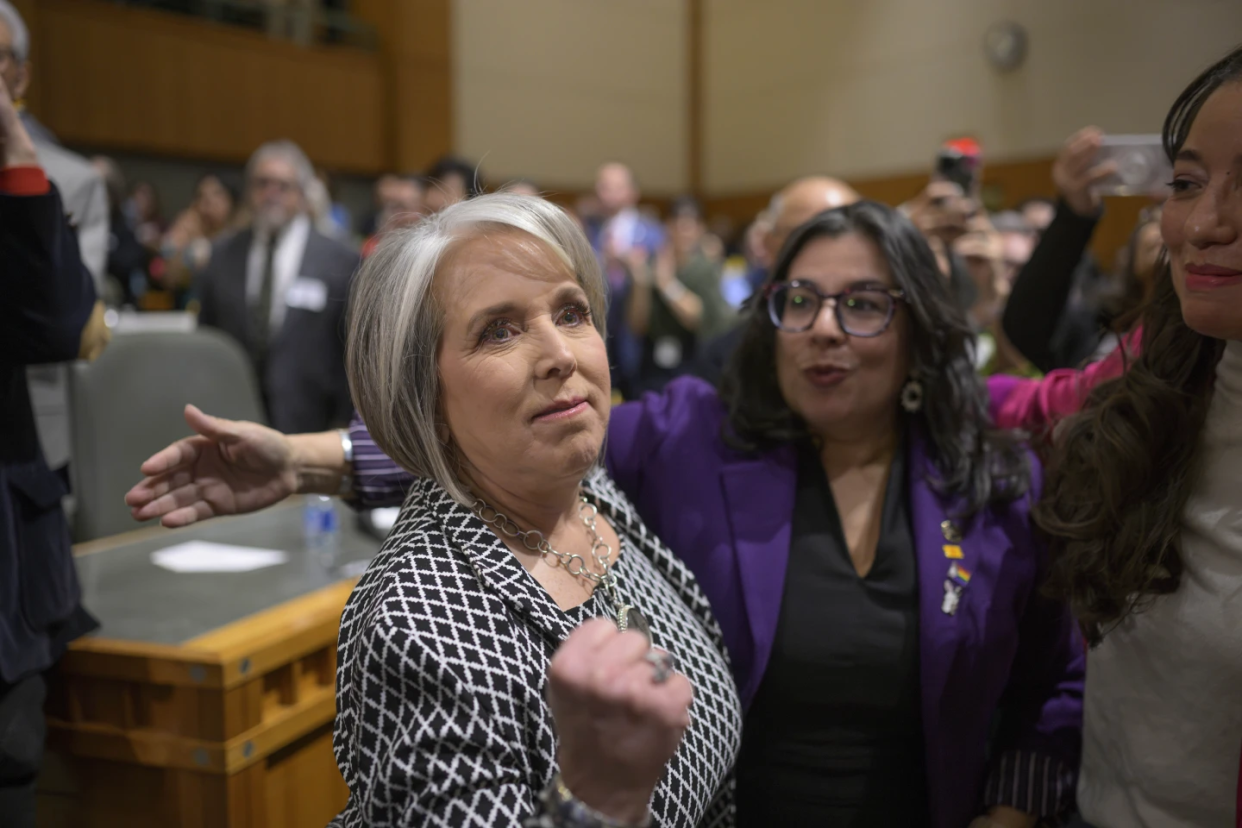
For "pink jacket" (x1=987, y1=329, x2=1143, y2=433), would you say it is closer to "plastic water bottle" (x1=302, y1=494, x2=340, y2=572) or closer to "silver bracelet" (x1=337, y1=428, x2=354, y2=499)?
"silver bracelet" (x1=337, y1=428, x2=354, y2=499)

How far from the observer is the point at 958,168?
2.27m

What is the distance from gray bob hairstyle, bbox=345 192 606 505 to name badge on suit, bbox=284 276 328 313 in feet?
8.60

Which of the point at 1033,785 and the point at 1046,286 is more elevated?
the point at 1046,286

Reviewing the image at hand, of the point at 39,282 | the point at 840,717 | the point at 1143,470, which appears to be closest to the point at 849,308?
the point at 1143,470

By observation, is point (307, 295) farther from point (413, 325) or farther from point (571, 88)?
point (571, 88)

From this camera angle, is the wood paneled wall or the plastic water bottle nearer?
the plastic water bottle

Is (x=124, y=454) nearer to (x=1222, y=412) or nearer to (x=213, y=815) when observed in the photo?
(x=213, y=815)

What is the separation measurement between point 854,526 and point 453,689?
87 cm

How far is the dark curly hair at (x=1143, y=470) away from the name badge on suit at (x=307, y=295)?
2.99 meters

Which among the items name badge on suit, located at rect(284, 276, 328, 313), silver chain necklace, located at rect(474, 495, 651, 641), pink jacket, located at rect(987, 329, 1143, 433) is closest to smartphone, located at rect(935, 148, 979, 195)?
pink jacket, located at rect(987, 329, 1143, 433)

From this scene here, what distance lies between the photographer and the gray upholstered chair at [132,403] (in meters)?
2.38

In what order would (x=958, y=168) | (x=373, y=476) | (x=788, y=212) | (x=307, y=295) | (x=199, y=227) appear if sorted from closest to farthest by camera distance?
1. (x=373, y=476)
2. (x=958, y=168)
3. (x=788, y=212)
4. (x=307, y=295)
5. (x=199, y=227)

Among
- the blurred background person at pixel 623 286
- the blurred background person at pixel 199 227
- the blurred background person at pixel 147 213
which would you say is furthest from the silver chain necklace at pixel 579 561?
the blurred background person at pixel 147 213

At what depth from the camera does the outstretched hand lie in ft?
4.47
